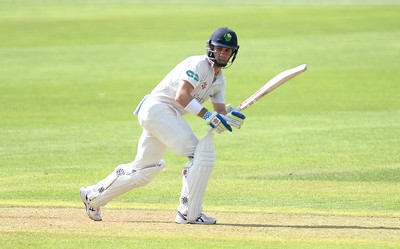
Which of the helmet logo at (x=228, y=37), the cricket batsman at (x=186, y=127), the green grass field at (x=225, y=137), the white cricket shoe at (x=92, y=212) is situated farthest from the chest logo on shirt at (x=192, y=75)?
the white cricket shoe at (x=92, y=212)

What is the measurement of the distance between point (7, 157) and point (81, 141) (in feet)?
5.46

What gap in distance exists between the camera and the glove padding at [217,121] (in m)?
9.29

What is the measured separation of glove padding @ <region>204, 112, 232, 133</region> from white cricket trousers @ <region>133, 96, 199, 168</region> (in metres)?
0.24

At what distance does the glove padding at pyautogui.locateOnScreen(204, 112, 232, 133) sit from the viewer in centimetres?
929

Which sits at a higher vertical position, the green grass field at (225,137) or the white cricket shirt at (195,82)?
the white cricket shirt at (195,82)

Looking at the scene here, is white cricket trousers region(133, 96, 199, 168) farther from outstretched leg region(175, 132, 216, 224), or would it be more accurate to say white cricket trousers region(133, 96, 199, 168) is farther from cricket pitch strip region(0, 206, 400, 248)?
cricket pitch strip region(0, 206, 400, 248)

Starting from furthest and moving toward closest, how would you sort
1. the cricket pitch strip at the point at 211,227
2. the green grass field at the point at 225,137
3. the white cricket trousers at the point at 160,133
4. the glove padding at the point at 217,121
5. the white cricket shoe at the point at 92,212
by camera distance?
the white cricket shoe at the point at 92,212 → the white cricket trousers at the point at 160,133 → the glove padding at the point at 217,121 → the green grass field at the point at 225,137 → the cricket pitch strip at the point at 211,227

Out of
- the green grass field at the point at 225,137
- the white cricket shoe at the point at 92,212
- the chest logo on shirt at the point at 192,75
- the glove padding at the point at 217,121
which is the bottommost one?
the green grass field at the point at 225,137

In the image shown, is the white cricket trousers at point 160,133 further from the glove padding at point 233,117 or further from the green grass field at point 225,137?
the green grass field at point 225,137

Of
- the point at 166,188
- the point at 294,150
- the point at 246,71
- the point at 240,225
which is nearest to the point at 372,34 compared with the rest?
the point at 246,71

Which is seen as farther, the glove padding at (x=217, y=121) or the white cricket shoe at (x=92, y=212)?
the white cricket shoe at (x=92, y=212)

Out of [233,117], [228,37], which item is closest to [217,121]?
[233,117]

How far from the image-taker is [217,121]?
9289mm

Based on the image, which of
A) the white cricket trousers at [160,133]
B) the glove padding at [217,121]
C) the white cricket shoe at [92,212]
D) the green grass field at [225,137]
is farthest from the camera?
the white cricket shoe at [92,212]
